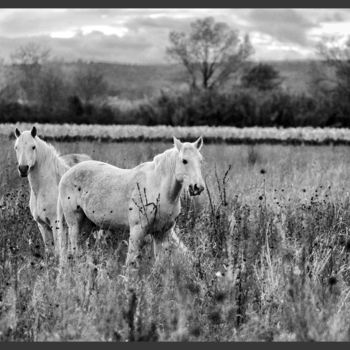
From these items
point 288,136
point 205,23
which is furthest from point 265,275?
point 205,23

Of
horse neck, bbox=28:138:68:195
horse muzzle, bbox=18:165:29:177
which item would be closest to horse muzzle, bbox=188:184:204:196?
horse muzzle, bbox=18:165:29:177

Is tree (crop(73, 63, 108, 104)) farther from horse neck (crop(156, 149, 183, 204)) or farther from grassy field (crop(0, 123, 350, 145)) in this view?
horse neck (crop(156, 149, 183, 204))


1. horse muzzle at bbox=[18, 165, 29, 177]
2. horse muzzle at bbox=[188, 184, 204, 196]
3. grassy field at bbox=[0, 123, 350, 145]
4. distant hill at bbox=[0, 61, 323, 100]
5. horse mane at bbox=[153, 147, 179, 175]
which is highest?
horse mane at bbox=[153, 147, 179, 175]

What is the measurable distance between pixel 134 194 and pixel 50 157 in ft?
6.00

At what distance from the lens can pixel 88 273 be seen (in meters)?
6.67

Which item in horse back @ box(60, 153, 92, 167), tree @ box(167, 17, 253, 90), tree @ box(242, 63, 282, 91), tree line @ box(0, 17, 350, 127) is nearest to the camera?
horse back @ box(60, 153, 92, 167)

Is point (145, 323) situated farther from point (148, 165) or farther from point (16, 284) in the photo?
point (148, 165)

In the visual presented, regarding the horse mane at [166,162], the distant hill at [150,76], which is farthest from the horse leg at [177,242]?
the distant hill at [150,76]

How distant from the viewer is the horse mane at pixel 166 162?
704 cm

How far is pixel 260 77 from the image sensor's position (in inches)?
2415

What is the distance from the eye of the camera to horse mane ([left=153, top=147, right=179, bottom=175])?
277 inches

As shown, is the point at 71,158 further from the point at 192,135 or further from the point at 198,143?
the point at 192,135

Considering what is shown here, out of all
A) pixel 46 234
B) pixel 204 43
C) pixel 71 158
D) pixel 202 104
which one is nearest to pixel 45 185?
pixel 46 234

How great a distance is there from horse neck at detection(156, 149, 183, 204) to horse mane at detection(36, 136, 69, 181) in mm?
2039
